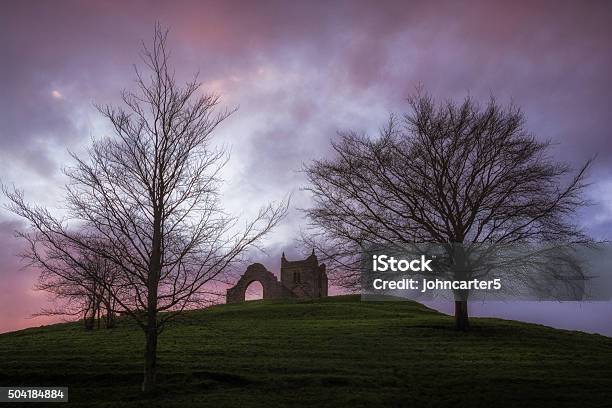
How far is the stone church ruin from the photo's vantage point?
59938 millimetres

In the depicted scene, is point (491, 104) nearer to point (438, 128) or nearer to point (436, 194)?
point (438, 128)

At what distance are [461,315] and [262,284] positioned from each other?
42521mm

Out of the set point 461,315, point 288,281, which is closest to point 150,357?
point 461,315

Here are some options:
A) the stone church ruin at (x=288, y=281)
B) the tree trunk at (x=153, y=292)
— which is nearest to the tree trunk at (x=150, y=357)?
the tree trunk at (x=153, y=292)

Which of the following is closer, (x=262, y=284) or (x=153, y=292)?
(x=153, y=292)

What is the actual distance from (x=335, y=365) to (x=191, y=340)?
8075mm

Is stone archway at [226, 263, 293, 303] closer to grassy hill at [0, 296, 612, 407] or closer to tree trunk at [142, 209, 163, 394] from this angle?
grassy hill at [0, 296, 612, 407]

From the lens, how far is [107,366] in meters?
13.1

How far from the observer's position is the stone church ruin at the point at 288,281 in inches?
2360

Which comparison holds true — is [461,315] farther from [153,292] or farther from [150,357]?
[153,292]

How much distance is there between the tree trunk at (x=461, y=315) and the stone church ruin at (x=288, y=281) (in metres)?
38.1

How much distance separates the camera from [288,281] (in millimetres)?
64750

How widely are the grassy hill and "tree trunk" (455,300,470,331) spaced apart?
0.46 metres

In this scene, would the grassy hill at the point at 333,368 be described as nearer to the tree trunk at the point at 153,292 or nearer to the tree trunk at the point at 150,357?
the tree trunk at the point at 150,357
